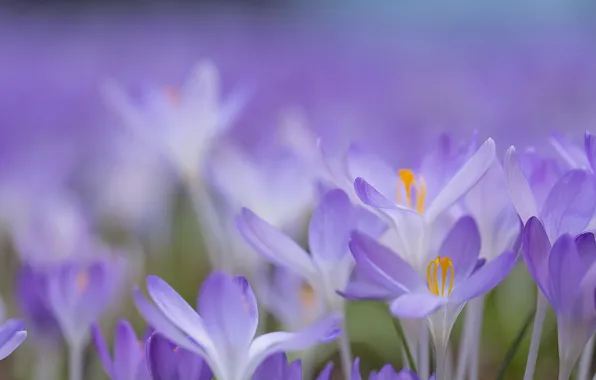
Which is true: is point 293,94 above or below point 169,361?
above

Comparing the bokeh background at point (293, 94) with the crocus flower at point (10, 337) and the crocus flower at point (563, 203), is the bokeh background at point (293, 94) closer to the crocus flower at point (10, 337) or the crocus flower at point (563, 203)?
the crocus flower at point (563, 203)

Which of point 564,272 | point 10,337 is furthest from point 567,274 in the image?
point 10,337

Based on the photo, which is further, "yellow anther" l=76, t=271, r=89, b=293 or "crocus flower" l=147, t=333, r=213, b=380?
"yellow anther" l=76, t=271, r=89, b=293

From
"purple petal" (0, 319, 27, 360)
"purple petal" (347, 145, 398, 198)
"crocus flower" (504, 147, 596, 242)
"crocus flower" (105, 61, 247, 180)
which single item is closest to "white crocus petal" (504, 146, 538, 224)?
"crocus flower" (504, 147, 596, 242)

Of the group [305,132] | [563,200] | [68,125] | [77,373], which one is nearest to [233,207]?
[305,132]

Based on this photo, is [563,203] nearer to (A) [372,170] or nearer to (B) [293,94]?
(A) [372,170]

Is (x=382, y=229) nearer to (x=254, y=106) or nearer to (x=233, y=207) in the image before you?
(x=233, y=207)

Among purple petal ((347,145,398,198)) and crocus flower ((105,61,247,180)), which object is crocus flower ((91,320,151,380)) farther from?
crocus flower ((105,61,247,180))
